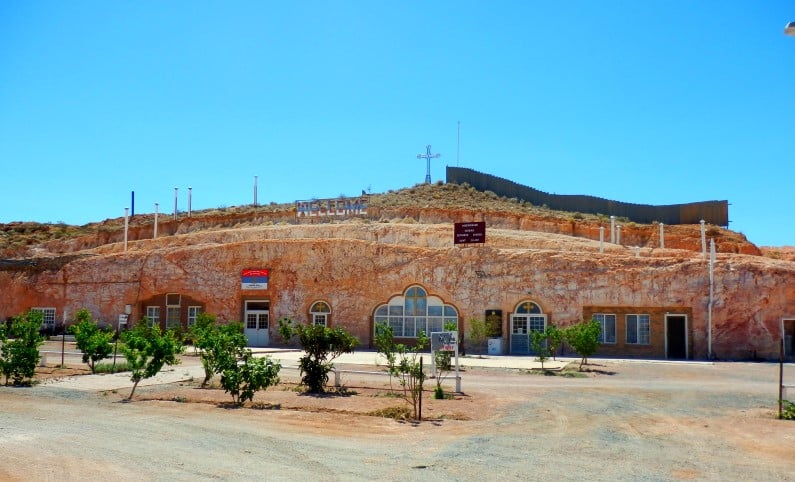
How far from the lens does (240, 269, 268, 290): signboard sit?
36562 millimetres

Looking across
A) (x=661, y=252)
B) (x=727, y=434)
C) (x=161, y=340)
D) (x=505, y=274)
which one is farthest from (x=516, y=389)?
(x=661, y=252)

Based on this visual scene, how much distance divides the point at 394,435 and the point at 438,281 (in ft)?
71.5

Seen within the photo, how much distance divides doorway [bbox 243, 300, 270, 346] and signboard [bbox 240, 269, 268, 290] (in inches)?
34.2

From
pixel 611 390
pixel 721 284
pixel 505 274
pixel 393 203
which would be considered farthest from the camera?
pixel 393 203

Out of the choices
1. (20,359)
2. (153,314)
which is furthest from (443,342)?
(153,314)

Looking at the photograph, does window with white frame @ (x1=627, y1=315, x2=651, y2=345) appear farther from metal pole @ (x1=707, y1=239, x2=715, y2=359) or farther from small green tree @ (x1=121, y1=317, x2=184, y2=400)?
small green tree @ (x1=121, y1=317, x2=184, y2=400)

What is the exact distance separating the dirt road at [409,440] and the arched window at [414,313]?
16.3m

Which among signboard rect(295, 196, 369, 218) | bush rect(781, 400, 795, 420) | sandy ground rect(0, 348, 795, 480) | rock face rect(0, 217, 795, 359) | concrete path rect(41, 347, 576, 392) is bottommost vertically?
concrete path rect(41, 347, 576, 392)

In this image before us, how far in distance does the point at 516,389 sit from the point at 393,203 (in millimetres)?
33366

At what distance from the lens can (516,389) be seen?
61.8ft

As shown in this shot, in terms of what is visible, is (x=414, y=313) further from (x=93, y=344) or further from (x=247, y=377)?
(x=247, y=377)

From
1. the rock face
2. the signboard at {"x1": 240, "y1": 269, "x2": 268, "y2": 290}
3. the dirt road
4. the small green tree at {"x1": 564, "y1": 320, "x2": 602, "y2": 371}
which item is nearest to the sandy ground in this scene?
the dirt road

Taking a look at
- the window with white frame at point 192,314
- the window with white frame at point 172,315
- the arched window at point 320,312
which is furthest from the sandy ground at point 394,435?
the window with white frame at point 172,315

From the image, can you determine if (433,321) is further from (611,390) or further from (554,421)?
(554,421)
